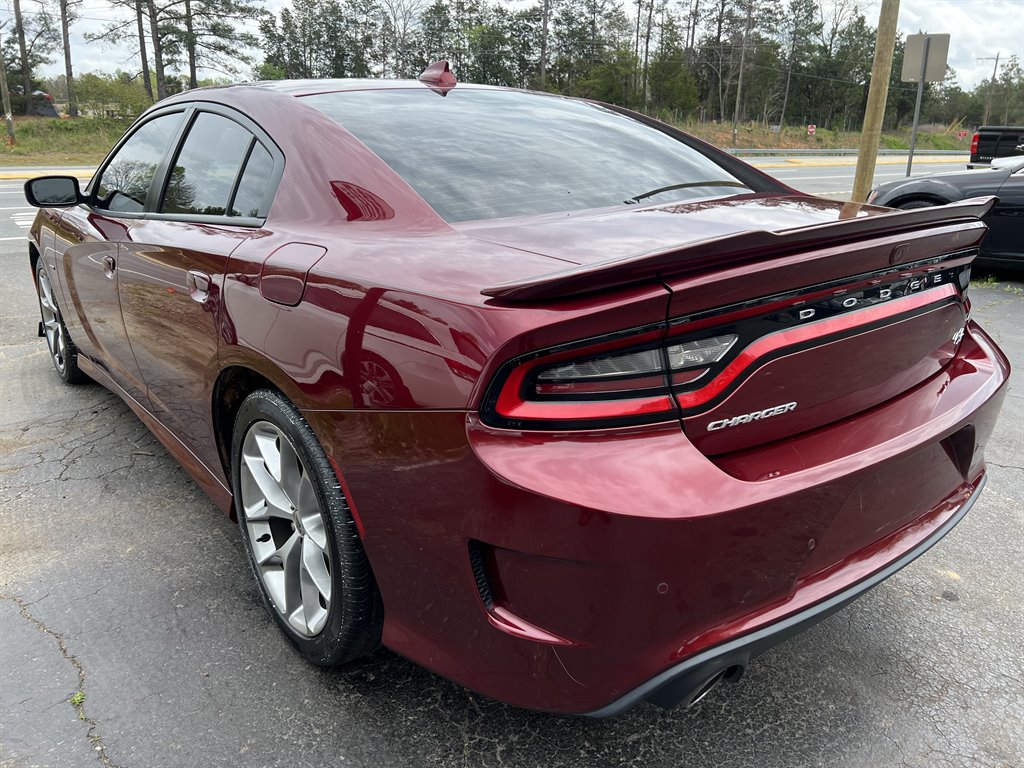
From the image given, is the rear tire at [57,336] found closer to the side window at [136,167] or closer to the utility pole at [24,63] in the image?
the side window at [136,167]

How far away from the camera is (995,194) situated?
283 inches

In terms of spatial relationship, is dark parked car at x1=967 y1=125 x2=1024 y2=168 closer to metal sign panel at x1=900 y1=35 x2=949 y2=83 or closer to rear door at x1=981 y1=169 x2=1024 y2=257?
metal sign panel at x1=900 y1=35 x2=949 y2=83

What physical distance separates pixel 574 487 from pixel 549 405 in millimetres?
166

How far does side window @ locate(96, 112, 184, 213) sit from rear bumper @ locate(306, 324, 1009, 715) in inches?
73.3

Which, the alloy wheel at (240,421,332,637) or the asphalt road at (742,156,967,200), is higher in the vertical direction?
the asphalt road at (742,156,967,200)

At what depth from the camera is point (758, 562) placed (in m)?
1.51

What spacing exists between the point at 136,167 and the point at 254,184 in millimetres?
1259

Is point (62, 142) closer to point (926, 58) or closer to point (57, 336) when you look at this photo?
point (926, 58)

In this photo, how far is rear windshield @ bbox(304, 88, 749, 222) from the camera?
2131 millimetres

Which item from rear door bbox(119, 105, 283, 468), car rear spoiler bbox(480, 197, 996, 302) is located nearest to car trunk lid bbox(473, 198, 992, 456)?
car rear spoiler bbox(480, 197, 996, 302)

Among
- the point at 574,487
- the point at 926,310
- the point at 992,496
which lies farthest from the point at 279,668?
the point at 992,496

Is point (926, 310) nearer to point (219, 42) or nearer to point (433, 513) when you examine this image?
point (433, 513)

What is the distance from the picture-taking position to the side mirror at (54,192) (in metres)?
3.54

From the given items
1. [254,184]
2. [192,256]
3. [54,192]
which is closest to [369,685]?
[192,256]
